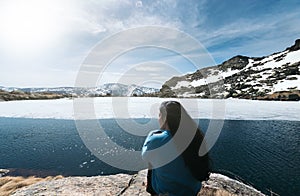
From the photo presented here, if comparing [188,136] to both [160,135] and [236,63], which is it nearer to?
[160,135]

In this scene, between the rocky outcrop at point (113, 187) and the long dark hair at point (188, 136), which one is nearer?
the long dark hair at point (188, 136)

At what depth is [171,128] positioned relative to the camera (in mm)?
2701

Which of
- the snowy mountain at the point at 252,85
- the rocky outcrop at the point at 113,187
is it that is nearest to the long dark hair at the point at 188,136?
the rocky outcrop at the point at 113,187

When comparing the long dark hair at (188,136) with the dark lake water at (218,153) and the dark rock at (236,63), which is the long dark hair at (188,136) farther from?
the dark rock at (236,63)

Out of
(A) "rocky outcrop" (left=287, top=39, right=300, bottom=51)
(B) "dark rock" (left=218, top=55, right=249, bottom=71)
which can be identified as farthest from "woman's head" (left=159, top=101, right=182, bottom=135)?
(A) "rocky outcrop" (left=287, top=39, right=300, bottom=51)

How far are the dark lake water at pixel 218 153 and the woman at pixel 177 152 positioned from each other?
6.29 metres

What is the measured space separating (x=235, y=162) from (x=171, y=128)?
12.7 meters

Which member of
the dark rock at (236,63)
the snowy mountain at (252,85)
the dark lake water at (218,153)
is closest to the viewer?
the dark lake water at (218,153)

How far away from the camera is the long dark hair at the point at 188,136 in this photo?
2.61 m

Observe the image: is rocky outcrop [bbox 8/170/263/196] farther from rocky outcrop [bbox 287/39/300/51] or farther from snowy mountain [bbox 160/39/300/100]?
rocky outcrop [bbox 287/39/300/51]

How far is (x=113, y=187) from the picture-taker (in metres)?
5.47

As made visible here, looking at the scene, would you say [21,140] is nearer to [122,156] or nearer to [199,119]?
[122,156]

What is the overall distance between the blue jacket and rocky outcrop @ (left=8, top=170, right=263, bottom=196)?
1998mm

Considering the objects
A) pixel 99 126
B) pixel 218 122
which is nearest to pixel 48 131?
pixel 99 126
